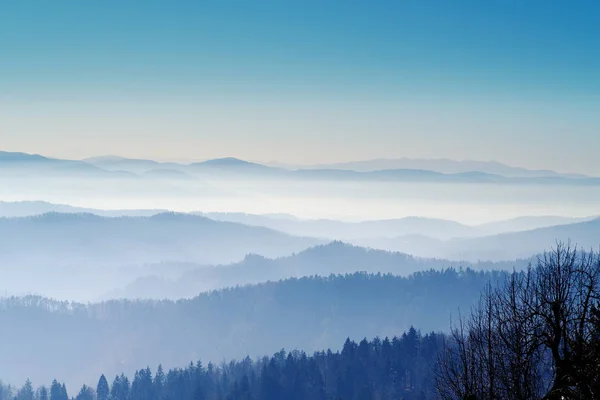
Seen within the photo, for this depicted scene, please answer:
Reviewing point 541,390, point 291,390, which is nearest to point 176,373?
point 291,390

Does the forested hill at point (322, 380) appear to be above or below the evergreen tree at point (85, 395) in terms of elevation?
above

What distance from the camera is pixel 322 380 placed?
14262 centimetres

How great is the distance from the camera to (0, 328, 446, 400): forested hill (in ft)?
450

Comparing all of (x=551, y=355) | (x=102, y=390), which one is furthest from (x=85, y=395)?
(x=551, y=355)

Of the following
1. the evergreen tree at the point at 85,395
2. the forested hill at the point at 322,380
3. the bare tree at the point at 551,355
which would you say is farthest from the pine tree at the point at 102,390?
the bare tree at the point at 551,355

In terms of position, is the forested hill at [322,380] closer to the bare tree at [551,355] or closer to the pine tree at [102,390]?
the pine tree at [102,390]

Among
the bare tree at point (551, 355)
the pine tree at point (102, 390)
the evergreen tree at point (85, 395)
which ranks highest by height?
the bare tree at point (551, 355)

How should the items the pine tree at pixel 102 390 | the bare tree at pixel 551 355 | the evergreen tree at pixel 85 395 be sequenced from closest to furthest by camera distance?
the bare tree at pixel 551 355 < the pine tree at pixel 102 390 < the evergreen tree at pixel 85 395

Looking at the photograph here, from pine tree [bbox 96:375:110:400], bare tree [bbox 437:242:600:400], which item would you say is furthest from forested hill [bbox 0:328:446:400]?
bare tree [bbox 437:242:600:400]

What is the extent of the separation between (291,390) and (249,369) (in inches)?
937

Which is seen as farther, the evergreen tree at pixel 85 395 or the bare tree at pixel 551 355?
the evergreen tree at pixel 85 395

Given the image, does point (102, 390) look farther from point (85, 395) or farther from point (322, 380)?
point (322, 380)

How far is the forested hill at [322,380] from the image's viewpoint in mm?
137125

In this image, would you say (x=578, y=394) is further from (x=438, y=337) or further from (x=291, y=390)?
(x=438, y=337)
